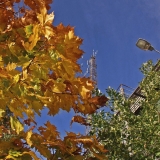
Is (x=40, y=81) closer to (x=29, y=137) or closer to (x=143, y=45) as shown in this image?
(x=29, y=137)

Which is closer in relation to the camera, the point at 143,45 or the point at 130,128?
the point at 130,128

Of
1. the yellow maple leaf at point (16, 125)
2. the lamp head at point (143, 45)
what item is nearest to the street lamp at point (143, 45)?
the lamp head at point (143, 45)

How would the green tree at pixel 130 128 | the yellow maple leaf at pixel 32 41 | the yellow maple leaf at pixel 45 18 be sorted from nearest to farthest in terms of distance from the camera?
the yellow maple leaf at pixel 32 41 → the yellow maple leaf at pixel 45 18 → the green tree at pixel 130 128

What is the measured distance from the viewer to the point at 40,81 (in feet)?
5.29

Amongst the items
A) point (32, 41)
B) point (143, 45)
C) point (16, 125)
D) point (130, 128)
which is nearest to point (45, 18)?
point (32, 41)

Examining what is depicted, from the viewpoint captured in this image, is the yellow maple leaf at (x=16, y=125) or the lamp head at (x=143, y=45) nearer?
the yellow maple leaf at (x=16, y=125)

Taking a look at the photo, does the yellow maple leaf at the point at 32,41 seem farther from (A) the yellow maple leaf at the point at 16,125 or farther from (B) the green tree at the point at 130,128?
(B) the green tree at the point at 130,128

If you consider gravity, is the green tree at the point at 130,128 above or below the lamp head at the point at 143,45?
below

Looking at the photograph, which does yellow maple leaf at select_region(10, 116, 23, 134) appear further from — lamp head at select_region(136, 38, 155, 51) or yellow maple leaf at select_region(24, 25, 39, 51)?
lamp head at select_region(136, 38, 155, 51)

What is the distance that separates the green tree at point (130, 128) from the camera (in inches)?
189

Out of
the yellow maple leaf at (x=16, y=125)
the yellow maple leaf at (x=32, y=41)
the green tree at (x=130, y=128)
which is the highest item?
the green tree at (x=130, y=128)

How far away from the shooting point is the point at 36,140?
2004 millimetres

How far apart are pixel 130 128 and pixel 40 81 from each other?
13.4 ft

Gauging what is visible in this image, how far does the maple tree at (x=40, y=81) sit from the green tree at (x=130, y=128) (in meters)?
2.64
